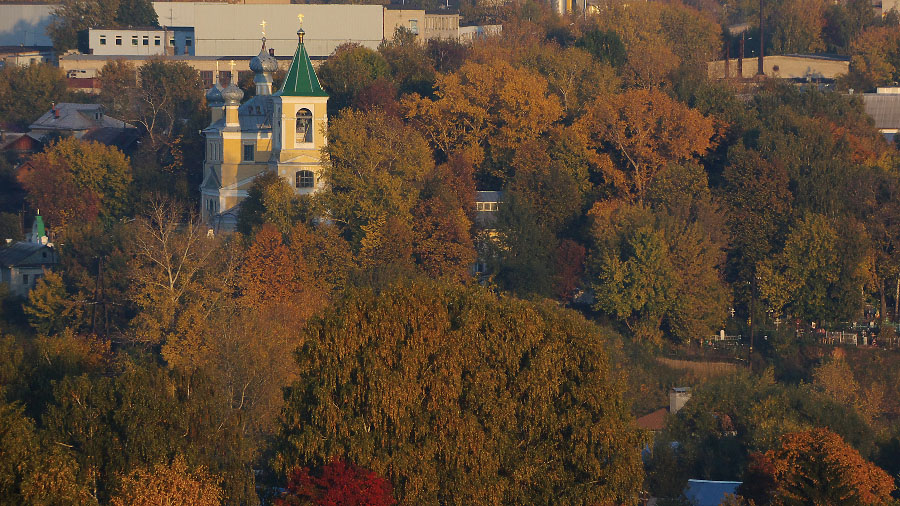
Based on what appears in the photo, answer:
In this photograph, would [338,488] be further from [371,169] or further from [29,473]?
[371,169]

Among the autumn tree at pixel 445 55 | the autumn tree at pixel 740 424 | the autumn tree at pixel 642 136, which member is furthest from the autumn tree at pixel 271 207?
the autumn tree at pixel 740 424

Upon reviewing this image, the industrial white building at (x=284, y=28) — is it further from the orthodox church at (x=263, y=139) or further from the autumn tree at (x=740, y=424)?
the autumn tree at (x=740, y=424)

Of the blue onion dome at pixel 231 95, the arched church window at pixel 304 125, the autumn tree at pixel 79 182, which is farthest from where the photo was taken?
the autumn tree at pixel 79 182

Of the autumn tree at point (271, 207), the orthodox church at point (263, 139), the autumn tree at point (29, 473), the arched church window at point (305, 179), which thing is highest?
the orthodox church at point (263, 139)

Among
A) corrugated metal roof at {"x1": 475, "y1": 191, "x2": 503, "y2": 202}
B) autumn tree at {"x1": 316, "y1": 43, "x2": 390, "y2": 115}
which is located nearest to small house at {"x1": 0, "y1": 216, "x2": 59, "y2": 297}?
autumn tree at {"x1": 316, "y1": 43, "x2": 390, "y2": 115}

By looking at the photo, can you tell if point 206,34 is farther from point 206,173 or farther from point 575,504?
point 575,504

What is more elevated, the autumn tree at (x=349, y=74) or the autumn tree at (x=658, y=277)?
the autumn tree at (x=349, y=74)

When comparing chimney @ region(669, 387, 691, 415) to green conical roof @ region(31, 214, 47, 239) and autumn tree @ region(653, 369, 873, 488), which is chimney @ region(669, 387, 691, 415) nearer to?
autumn tree @ region(653, 369, 873, 488)
